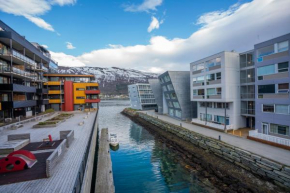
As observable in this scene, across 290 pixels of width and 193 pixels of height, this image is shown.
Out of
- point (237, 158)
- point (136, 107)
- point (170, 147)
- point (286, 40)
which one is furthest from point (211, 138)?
point (136, 107)

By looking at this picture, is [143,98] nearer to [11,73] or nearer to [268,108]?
[11,73]

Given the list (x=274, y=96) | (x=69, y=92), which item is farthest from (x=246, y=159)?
(x=69, y=92)

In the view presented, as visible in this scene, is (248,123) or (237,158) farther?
(248,123)

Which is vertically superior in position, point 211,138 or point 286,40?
point 286,40

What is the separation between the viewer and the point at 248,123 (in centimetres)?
2830

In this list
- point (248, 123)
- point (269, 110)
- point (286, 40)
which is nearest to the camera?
point (286, 40)

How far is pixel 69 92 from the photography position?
51.2 meters

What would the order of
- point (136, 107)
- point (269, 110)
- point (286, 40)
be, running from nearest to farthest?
1. point (286, 40)
2. point (269, 110)
3. point (136, 107)

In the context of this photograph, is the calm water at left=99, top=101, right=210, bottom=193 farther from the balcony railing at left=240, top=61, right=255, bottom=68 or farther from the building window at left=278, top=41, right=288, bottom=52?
the balcony railing at left=240, top=61, right=255, bottom=68

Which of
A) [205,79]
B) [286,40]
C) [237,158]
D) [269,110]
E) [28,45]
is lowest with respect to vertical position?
[237,158]

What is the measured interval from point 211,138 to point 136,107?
2160 inches

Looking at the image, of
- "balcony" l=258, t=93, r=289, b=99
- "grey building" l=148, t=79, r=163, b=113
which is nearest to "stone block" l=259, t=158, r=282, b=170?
"balcony" l=258, t=93, r=289, b=99

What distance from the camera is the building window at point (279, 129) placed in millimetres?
19156

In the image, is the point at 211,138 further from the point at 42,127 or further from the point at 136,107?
the point at 136,107
